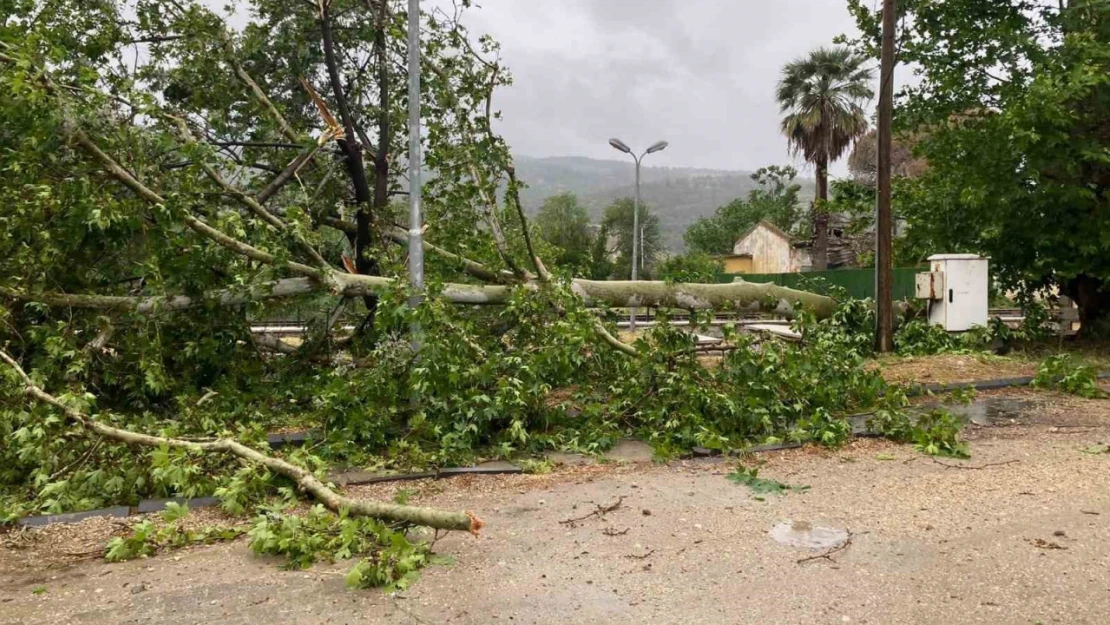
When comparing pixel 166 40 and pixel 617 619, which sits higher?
pixel 166 40

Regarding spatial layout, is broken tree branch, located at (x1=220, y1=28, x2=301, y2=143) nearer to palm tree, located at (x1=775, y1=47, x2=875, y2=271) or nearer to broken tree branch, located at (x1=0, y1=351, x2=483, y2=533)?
broken tree branch, located at (x1=0, y1=351, x2=483, y2=533)

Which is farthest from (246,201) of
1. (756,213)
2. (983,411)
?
(756,213)

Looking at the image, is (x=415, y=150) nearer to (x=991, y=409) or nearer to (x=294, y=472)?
(x=294, y=472)

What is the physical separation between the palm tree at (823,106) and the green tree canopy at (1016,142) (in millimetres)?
17239

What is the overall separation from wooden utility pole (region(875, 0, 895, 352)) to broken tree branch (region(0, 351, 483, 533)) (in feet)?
25.6

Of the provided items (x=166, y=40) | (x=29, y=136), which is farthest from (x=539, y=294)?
(x=166, y=40)

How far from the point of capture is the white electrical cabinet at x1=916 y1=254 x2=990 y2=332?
9.81m

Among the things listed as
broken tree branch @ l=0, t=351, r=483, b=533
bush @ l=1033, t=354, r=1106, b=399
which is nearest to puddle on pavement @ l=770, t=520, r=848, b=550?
broken tree branch @ l=0, t=351, r=483, b=533

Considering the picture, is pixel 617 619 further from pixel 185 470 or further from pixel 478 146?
pixel 478 146

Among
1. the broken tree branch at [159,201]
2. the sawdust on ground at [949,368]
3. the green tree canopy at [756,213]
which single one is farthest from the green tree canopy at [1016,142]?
the green tree canopy at [756,213]

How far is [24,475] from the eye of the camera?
5000mm

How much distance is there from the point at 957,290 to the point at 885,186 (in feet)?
5.29

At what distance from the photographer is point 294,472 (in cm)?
450

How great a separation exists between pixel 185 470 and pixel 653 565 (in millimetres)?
2821
